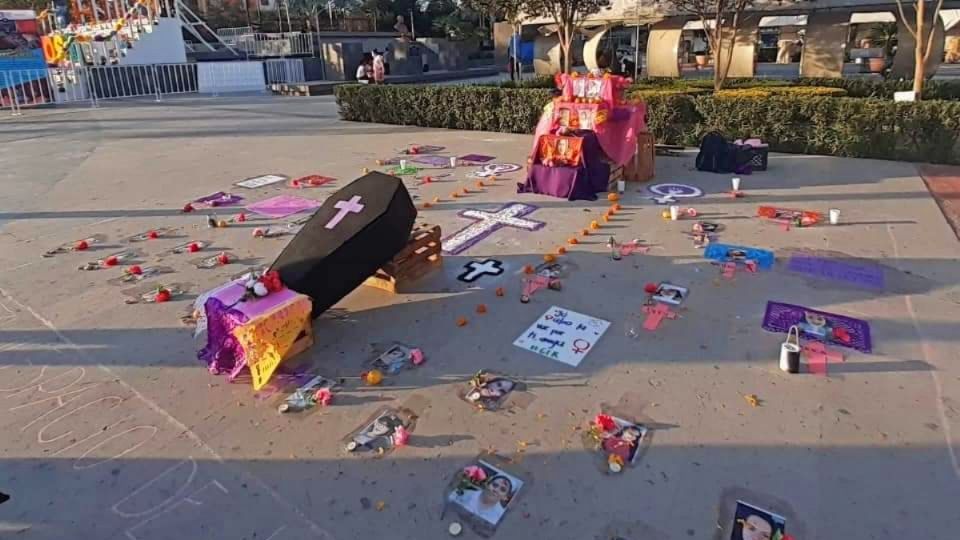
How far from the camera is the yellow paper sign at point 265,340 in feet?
12.0

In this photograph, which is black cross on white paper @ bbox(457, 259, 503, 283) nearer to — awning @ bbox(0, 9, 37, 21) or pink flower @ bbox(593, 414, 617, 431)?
pink flower @ bbox(593, 414, 617, 431)

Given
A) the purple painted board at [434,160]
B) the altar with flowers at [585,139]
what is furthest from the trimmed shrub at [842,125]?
the purple painted board at [434,160]

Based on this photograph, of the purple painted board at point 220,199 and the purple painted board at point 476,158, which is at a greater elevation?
the purple painted board at point 476,158

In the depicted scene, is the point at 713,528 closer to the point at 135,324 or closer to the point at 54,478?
the point at 54,478

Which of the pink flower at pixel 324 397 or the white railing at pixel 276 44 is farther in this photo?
the white railing at pixel 276 44

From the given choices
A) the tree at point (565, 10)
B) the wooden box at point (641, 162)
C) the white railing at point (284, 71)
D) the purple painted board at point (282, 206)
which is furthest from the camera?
the white railing at point (284, 71)

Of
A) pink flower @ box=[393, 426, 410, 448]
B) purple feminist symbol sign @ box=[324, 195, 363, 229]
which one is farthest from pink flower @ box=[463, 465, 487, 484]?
purple feminist symbol sign @ box=[324, 195, 363, 229]

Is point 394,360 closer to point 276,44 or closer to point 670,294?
point 670,294

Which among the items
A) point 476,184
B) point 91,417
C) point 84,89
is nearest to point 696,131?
point 476,184

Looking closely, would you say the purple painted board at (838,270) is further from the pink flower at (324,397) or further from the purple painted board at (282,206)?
the purple painted board at (282,206)

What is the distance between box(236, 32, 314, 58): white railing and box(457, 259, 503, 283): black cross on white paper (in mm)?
29738

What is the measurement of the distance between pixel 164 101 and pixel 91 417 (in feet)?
69.0

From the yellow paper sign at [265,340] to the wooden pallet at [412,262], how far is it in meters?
1.17

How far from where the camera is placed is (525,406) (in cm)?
348
